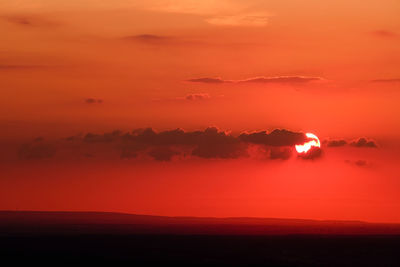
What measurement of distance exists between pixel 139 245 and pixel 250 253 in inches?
989

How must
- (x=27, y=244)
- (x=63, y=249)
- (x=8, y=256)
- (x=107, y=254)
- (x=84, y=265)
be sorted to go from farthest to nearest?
(x=27, y=244)
(x=63, y=249)
(x=107, y=254)
(x=8, y=256)
(x=84, y=265)

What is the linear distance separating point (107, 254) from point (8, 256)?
13516mm

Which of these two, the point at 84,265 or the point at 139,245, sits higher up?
the point at 139,245

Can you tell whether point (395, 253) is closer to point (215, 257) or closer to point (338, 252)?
point (338, 252)

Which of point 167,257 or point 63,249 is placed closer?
point 167,257

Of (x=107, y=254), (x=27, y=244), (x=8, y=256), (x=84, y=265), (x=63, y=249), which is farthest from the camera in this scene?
(x=27, y=244)

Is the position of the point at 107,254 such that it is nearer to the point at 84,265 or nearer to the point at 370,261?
the point at 84,265

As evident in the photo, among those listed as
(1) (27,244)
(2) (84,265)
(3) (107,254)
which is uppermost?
(1) (27,244)

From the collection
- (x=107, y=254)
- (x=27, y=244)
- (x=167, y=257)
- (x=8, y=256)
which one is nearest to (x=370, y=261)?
(x=167, y=257)

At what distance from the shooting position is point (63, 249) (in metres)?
141

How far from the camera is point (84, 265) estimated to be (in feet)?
355

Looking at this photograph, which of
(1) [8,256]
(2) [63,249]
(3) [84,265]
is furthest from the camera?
(2) [63,249]

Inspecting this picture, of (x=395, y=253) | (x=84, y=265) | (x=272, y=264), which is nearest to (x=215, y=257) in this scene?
(x=272, y=264)

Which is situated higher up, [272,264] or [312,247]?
[312,247]
